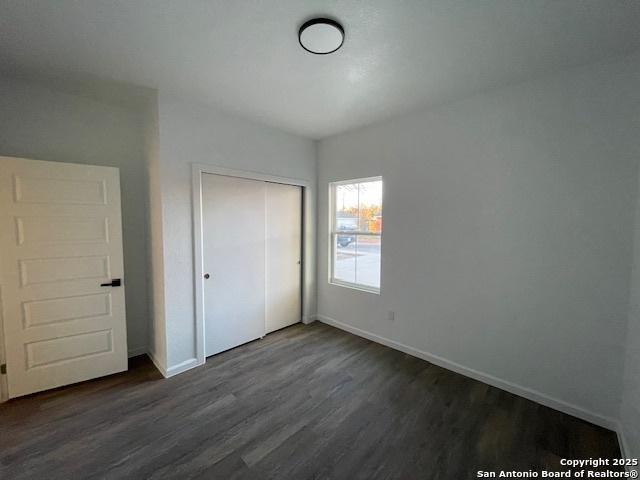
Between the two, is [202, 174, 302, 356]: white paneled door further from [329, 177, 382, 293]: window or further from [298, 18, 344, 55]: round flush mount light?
[298, 18, 344, 55]: round flush mount light

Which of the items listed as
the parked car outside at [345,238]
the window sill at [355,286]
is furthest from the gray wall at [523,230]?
the parked car outside at [345,238]

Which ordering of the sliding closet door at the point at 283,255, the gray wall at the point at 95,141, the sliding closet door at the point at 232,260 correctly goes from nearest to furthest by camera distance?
1. the gray wall at the point at 95,141
2. the sliding closet door at the point at 232,260
3. the sliding closet door at the point at 283,255

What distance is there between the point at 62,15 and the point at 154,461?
2661 mm

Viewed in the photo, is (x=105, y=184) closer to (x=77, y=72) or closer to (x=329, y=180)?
(x=77, y=72)

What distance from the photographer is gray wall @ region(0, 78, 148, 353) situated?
219 cm

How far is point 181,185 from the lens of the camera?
97.9 inches

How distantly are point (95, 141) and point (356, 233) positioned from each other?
2.96 metres

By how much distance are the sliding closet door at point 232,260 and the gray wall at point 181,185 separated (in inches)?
7.8

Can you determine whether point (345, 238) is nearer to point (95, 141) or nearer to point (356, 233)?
point (356, 233)

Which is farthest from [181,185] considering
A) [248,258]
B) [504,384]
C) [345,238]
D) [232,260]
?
[504,384]

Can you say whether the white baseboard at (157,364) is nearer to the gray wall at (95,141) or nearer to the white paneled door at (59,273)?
the gray wall at (95,141)

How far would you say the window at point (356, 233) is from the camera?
10.6 ft

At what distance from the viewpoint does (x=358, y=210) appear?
3.40 metres

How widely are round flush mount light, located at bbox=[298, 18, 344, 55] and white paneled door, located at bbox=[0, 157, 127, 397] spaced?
209 centimetres
